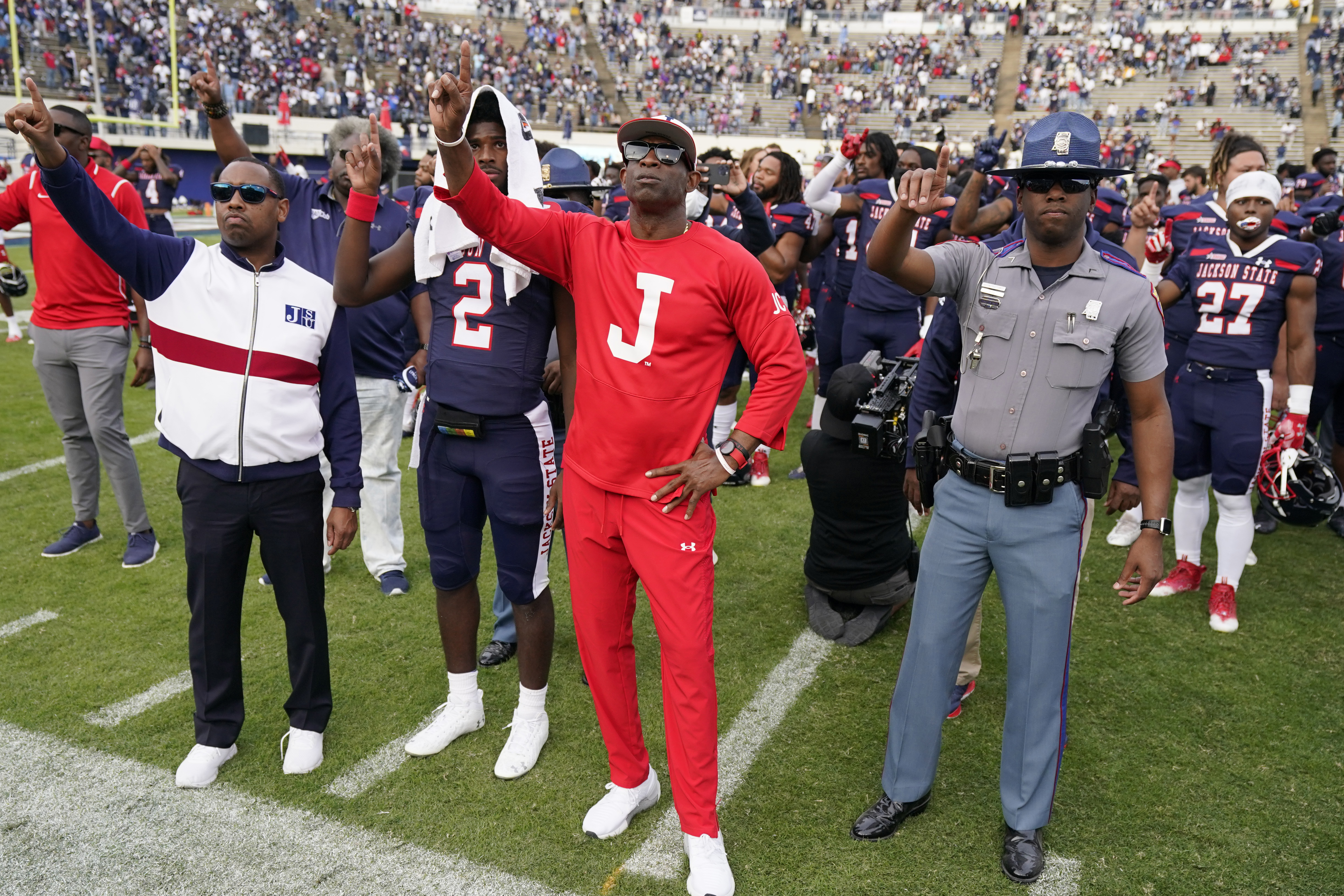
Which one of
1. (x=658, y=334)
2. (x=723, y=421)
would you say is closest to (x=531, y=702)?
(x=658, y=334)

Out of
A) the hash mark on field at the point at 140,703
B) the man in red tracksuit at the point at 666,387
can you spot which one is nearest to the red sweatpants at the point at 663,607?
the man in red tracksuit at the point at 666,387

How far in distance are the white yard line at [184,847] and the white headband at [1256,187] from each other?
4.74 metres

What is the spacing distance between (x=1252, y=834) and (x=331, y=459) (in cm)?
373

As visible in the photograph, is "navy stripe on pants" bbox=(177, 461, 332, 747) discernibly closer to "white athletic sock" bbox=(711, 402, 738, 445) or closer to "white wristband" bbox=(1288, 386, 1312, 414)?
"white athletic sock" bbox=(711, 402, 738, 445)

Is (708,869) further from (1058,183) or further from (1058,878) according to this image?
(1058,183)

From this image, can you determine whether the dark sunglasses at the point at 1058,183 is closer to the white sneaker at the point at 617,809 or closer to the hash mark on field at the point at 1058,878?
the hash mark on field at the point at 1058,878

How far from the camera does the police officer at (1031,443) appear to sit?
304 centimetres

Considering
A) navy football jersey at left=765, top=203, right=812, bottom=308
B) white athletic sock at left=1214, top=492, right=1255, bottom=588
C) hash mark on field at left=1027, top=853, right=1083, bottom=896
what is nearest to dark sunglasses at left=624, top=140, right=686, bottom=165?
hash mark on field at left=1027, top=853, right=1083, bottom=896

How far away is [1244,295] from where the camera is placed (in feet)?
16.8

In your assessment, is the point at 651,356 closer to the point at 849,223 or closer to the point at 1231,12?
the point at 849,223

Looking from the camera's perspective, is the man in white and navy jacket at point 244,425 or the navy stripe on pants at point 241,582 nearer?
the man in white and navy jacket at point 244,425

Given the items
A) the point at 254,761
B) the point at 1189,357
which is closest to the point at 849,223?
the point at 1189,357

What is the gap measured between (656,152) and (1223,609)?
13.9ft

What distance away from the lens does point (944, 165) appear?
105 inches
